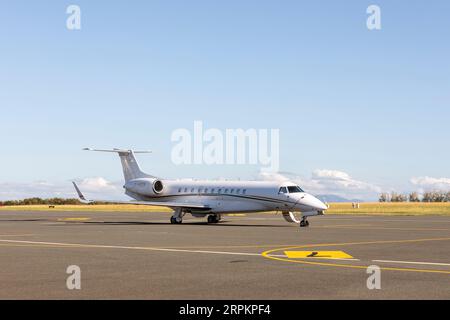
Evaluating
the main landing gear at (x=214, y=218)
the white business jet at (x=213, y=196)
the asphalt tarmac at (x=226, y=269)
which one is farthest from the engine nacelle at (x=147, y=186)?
the asphalt tarmac at (x=226, y=269)

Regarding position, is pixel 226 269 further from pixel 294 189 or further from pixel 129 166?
pixel 129 166

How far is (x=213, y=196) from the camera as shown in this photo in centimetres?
4884

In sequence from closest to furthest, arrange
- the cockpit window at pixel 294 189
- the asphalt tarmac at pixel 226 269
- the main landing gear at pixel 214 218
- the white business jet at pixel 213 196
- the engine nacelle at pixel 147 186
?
the asphalt tarmac at pixel 226 269 < the white business jet at pixel 213 196 < the cockpit window at pixel 294 189 < the main landing gear at pixel 214 218 < the engine nacelle at pixel 147 186

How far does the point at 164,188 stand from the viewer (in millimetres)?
52094

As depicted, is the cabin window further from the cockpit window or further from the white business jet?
the cockpit window

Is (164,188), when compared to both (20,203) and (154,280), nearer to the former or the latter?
(154,280)

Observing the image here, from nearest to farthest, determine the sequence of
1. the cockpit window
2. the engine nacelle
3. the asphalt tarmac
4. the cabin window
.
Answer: the asphalt tarmac → the cockpit window → the cabin window → the engine nacelle

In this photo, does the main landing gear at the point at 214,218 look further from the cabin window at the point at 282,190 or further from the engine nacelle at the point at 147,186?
the cabin window at the point at 282,190

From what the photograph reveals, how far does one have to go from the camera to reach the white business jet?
43.0 m

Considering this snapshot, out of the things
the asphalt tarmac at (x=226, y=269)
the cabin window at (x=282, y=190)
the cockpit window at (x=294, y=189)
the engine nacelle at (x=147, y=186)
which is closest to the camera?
the asphalt tarmac at (x=226, y=269)

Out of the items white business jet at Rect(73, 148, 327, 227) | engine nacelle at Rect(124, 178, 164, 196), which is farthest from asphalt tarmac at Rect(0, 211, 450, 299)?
engine nacelle at Rect(124, 178, 164, 196)

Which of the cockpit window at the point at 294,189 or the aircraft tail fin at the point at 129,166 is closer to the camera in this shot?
the cockpit window at the point at 294,189

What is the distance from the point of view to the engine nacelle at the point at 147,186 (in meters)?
51.8
